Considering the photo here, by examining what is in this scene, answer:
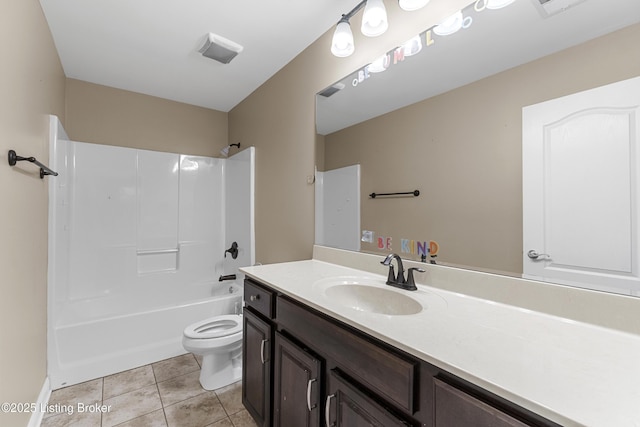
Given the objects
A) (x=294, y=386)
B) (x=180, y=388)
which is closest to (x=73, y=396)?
(x=180, y=388)

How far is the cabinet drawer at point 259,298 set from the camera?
134cm

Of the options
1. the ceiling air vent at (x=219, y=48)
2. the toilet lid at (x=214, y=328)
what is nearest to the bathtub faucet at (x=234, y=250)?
the toilet lid at (x=214, y=328)

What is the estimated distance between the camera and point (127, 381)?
6.79ft

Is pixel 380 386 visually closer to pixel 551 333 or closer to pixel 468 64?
pixel 551 333

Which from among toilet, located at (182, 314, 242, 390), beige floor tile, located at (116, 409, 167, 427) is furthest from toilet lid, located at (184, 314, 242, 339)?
beige floor tile, located at (116, 409, 167, 427)

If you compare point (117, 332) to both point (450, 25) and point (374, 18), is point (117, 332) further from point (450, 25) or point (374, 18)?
point (450, 25)

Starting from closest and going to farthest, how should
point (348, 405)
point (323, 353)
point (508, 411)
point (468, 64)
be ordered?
point (508, 411), point (348, 405), point (323, 353), point (468, 64)

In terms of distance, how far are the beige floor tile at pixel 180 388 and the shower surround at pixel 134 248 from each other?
0.42 metres

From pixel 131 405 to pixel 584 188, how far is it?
2617mm

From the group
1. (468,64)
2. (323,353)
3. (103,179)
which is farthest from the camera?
(103,179)

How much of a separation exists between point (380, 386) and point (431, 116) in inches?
45.2

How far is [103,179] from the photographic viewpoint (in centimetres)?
258

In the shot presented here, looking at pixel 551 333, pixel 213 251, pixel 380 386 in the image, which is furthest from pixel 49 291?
pixel 551 333

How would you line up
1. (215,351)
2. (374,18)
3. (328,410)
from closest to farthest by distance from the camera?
(328,410) < (374,18) < (215,351)
